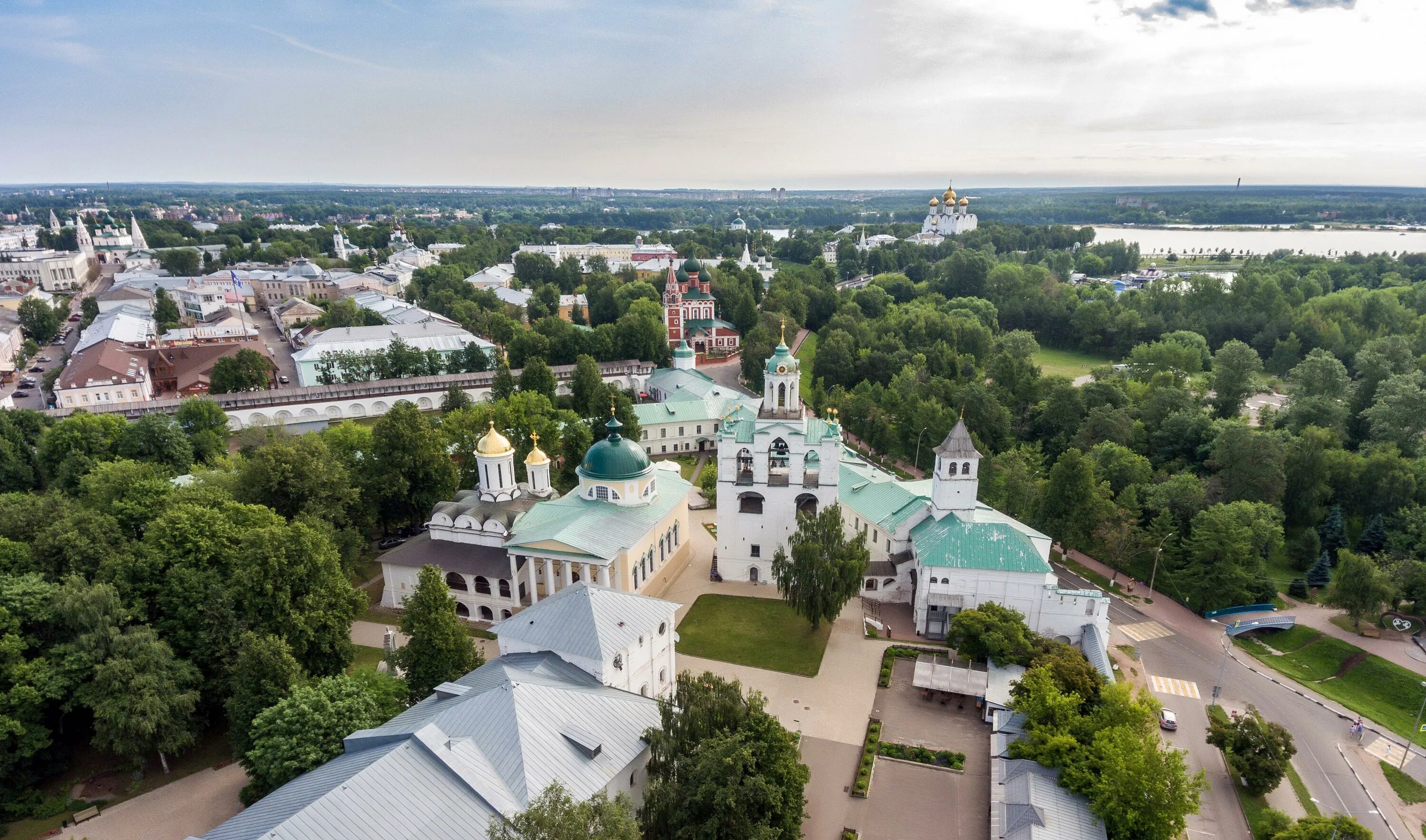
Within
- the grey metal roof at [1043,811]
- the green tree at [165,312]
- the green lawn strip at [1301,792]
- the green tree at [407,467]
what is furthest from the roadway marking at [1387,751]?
the green tree at [165,312]

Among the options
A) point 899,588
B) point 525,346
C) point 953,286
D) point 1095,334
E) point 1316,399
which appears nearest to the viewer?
point 899,588

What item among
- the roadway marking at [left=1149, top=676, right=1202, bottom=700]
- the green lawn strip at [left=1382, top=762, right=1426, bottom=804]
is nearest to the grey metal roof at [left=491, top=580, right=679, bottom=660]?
the roadway marking at [left=1149, top=676, right=1202, bottom=700]

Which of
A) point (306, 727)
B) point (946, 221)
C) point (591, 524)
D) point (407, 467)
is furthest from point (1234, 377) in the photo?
point (946, 221)

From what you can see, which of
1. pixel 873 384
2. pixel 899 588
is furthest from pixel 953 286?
pixel 899 588

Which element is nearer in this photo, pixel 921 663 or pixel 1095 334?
pixel 921 663

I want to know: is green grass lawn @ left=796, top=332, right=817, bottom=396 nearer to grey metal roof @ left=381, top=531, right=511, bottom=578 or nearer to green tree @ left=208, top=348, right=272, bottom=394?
grey metal roof @ left=381, top=531, right=511, bottom=578

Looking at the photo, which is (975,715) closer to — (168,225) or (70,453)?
(70,453)
